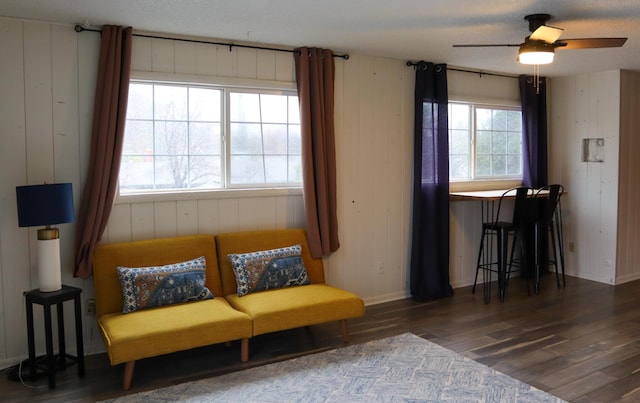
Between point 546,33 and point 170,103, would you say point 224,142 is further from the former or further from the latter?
point 546,33

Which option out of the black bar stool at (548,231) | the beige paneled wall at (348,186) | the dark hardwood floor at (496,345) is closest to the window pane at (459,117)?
the beige paneled wall at (348,186)

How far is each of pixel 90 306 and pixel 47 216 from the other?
2.74 feet

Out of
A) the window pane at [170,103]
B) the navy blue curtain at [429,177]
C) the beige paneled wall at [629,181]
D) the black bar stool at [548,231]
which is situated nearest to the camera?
the window pane at [170,103]

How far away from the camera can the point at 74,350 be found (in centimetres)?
364

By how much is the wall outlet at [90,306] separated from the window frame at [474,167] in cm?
339

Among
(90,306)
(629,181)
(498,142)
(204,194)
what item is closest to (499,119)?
(498,142)

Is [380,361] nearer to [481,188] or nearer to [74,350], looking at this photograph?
[74,350]

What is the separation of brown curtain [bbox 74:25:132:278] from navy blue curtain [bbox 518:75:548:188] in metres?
4.15

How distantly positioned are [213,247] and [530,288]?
331 cm

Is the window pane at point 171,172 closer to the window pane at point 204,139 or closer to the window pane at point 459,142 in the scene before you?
the window pane at point 204,139

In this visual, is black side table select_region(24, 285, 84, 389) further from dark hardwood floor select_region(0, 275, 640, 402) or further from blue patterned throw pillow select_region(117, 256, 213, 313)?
blue patterned throw pillow select_region(117, 256, 213, 313)

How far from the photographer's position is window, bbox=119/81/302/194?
3.85 metres

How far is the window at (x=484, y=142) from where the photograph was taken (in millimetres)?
5453

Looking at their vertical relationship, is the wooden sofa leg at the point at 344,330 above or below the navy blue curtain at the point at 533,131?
below
